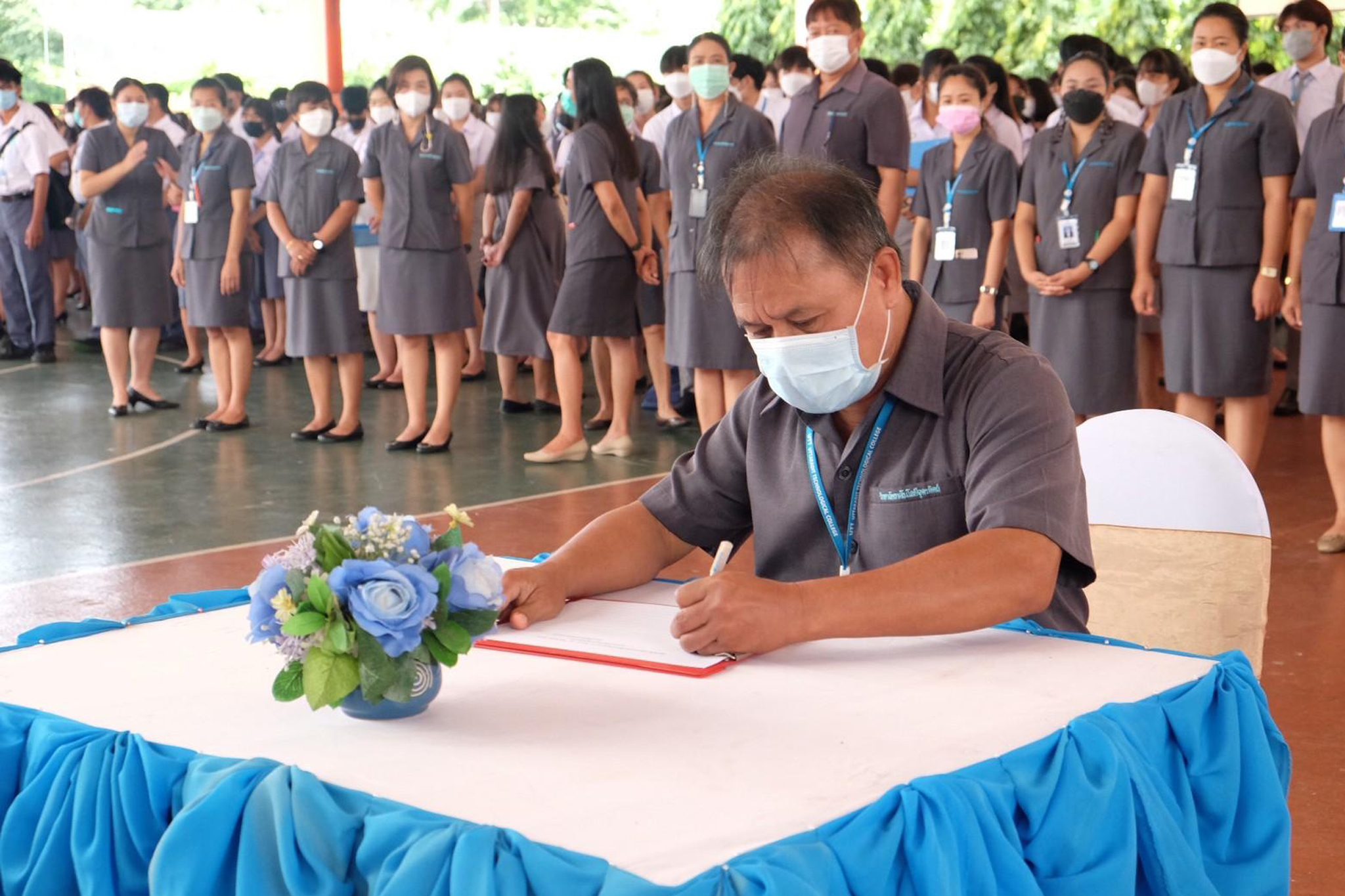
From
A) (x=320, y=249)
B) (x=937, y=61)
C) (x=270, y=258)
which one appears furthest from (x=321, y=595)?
(x=270, y=258)

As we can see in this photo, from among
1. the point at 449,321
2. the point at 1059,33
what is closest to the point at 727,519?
the point at 449,321

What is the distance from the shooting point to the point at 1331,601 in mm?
4199

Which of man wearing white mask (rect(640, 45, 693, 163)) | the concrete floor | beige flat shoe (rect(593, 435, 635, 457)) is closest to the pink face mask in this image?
the concrete floor

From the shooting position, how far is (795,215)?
181 cm

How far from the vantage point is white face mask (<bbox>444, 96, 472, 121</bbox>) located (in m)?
8.40

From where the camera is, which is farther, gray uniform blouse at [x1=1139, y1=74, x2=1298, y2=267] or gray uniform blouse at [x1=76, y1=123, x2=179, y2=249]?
gray uniform blouse at [x1=76, y1=123, x2=179, y2=249]

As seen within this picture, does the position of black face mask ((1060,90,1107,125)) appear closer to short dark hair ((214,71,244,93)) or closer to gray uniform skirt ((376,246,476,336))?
gray uniform skirt ((376,246,476,336))

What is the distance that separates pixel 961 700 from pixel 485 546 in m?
3.55

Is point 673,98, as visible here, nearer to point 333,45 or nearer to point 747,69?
point 747,69

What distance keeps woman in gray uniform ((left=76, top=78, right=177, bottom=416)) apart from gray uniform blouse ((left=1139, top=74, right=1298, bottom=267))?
Result: 16.6ft

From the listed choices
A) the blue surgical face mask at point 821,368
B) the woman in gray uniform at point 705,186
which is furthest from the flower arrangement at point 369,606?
the woman in gray uniform at point 705,186

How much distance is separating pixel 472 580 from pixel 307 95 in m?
5.90

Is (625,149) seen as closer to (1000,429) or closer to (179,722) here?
(1000,429)

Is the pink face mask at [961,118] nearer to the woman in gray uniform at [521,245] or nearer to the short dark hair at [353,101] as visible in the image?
the woman in gray uniform at [521,245]
